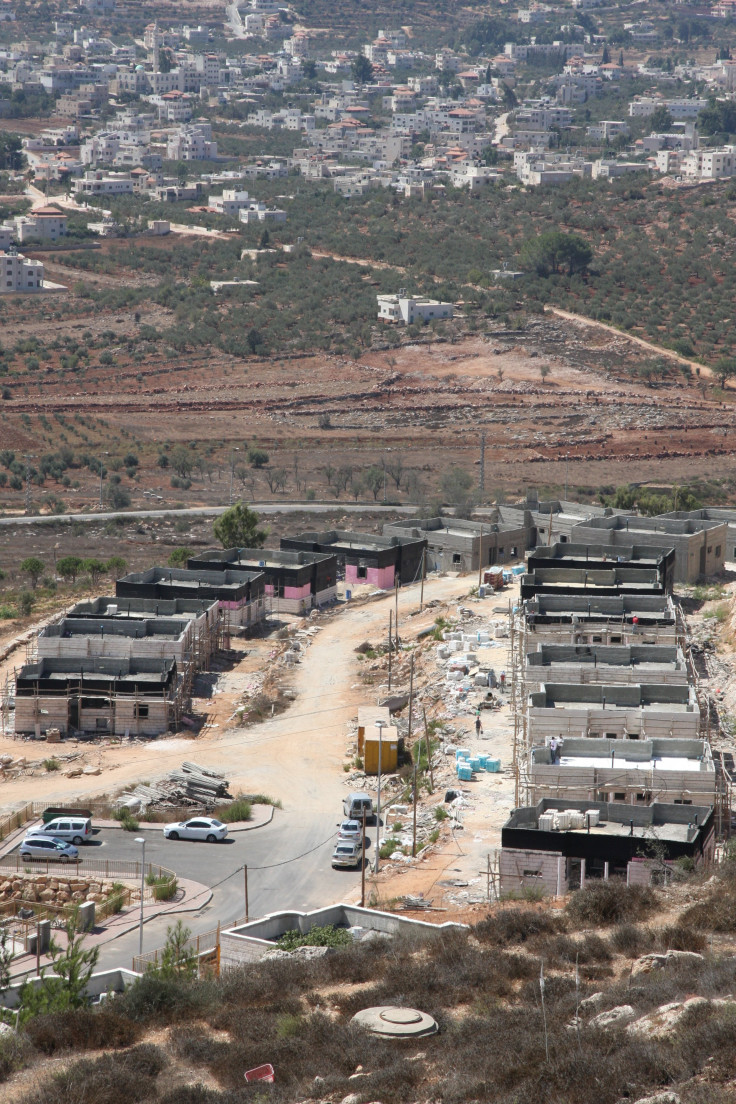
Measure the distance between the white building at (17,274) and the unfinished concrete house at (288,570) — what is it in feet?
199

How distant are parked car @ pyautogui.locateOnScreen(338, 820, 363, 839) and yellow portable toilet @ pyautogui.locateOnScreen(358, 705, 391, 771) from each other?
19.4 feet

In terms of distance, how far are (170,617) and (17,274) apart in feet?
222

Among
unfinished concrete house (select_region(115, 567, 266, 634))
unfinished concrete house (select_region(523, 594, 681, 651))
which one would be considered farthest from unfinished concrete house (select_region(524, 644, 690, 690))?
unfinished concrete house (select_region(115, 567, 266, 634))

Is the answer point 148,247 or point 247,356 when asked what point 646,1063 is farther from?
point 148,247

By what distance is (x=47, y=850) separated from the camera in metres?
26.2

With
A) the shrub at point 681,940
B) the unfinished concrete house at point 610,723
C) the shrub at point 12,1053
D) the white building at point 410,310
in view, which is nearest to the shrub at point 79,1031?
the shrub at point 12,1053

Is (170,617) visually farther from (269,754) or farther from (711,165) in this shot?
(711,165)

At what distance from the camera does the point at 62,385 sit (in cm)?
8631

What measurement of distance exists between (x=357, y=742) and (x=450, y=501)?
3128 cm

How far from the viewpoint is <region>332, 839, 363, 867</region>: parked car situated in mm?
26250

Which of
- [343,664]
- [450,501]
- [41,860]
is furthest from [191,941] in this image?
[450,501]

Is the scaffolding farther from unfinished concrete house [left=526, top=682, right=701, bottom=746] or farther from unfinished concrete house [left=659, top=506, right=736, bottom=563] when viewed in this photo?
unfinished concrete house [left=659, top=506, right=736, bottom=563]

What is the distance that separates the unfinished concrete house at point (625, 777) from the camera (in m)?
24.8

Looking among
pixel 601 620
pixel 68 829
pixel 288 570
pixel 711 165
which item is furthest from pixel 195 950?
pixel 711 165
